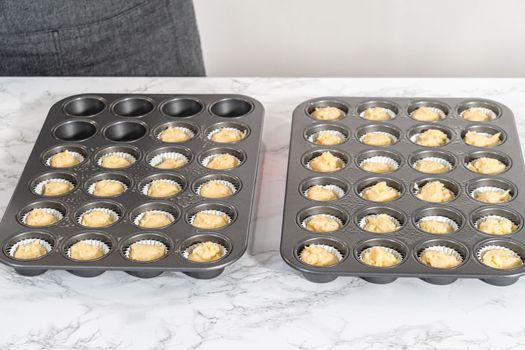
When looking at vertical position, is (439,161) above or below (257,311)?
above

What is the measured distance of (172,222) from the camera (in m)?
1.70

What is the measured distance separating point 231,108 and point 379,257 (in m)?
0.65

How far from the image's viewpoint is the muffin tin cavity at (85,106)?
6.83 ft

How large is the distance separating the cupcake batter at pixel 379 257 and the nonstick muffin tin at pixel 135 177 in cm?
23

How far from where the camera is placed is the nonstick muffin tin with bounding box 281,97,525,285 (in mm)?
1569

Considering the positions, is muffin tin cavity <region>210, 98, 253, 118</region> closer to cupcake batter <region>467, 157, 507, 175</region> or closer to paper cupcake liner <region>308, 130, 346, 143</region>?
paper cupcake liner <region>308, 130, 346, 143</region>

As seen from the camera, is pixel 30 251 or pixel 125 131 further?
pixel 125 131

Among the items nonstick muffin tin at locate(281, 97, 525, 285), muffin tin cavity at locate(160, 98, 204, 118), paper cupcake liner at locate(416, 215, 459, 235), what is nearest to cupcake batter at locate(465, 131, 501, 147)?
nonstick muffin tin at locate(281, 97, 525, 285)

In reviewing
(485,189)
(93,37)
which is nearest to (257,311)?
(485,189)

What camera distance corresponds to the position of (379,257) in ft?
5.20

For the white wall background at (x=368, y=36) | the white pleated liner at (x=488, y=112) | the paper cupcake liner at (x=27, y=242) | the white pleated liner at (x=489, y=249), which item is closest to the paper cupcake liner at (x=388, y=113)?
the white pleated liner at (x=488, y=112)

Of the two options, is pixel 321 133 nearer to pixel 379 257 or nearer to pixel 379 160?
pixel 379 160

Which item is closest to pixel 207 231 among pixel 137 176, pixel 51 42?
pixel 137 176

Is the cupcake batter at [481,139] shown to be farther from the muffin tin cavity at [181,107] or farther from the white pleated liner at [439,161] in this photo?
the muffin tin cavity at [181,107]
